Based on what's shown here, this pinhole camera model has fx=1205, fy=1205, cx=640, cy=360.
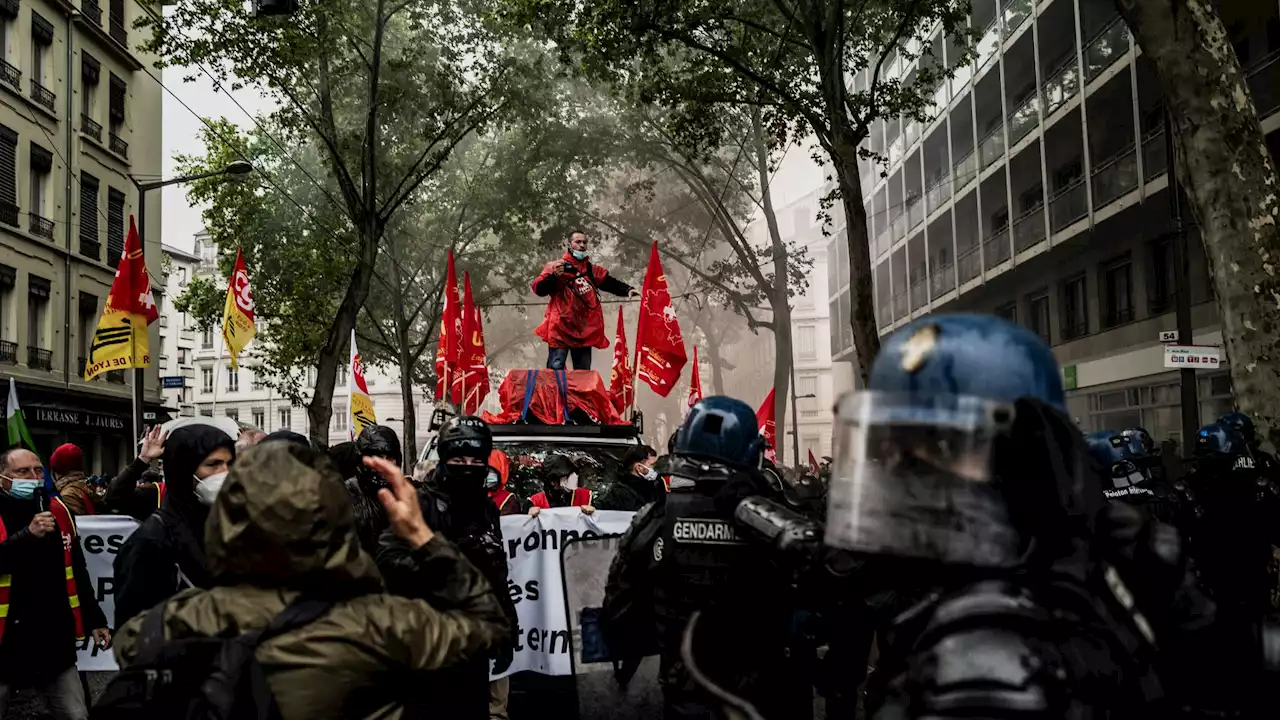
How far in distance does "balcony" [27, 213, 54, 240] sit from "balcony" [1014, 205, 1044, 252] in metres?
22.6

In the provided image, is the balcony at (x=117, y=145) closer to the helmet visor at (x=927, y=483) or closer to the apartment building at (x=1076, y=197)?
the apartment building at (x=1076, y=197)

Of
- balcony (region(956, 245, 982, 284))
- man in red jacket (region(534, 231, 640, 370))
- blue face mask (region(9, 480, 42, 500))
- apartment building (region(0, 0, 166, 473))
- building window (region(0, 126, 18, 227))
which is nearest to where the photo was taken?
blue face mask (region(9, 480, 42, 500))

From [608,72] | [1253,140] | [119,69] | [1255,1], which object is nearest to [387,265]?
[119,69]

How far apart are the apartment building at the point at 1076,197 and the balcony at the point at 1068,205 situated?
0.14ft

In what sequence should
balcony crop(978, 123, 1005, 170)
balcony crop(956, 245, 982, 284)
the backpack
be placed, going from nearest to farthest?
the backpack, balcony crop(978, 123, 1005, 170), balcony crop(956, 245, 982, 284)

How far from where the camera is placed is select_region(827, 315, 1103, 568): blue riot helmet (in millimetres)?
1623

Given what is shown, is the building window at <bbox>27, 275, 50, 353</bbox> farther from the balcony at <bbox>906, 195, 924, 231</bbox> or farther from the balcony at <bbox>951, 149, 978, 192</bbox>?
the balcony at <bbox>906, 195, 924, 231</bbox>

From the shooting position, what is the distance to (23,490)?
6172 millimetres

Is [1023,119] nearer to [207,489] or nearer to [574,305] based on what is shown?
[574,305]

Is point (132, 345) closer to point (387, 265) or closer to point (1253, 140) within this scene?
point (1253, 140)

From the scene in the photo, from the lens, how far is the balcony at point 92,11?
29828 mm

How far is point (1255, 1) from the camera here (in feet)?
63.2

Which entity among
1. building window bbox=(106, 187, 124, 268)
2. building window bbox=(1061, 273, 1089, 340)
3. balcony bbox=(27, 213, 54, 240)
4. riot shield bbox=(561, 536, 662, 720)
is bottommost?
riot shield bbox=(561, 536, 662, 720)

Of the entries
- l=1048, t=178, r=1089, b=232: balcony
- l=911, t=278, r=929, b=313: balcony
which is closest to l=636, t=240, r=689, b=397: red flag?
l=1048, t=178, r=1089, b=232: balcony
